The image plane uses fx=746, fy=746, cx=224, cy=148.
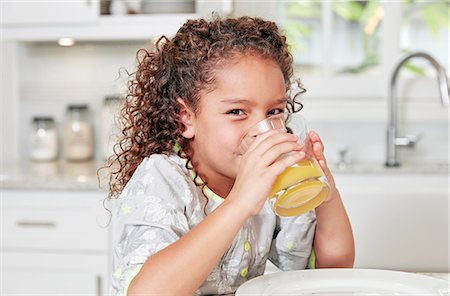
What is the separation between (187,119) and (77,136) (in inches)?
71.3

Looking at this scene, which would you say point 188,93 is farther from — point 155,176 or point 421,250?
point 421,250

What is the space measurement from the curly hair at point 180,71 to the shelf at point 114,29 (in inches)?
52.9

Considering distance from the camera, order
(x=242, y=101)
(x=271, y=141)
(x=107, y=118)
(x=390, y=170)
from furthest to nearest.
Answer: (x=107, y=118)
(x=390, y=170)
(x=242, y=101)
(x=271, y=141)


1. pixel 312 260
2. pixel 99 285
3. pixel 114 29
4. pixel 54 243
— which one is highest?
pixel 114 29

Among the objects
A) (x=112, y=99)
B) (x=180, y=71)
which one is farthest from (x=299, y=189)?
(x=112, y=99)

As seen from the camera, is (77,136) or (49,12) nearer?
(49,12)

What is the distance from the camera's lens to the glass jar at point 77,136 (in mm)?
3029

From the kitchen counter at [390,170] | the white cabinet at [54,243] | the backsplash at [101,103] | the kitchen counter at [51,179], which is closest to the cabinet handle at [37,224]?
the white cabinet at [54,243]

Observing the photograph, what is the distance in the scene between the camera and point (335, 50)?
3010mm

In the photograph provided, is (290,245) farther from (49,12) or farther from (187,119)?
(49,12)

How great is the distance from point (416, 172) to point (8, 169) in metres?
1.49

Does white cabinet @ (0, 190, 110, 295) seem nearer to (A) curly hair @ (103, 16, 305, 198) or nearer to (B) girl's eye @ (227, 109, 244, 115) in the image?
(A) curly hair @ (103, 16, 305, 198)

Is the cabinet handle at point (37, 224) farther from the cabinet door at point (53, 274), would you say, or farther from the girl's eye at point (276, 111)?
the girl's eye at point (276, 111)

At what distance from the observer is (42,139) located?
3.05m
